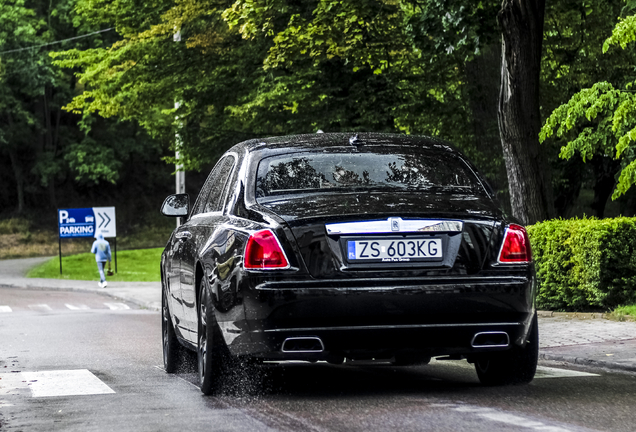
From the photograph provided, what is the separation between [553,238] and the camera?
14336 mm

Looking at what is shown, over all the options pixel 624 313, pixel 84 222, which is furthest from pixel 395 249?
pixel 84 222

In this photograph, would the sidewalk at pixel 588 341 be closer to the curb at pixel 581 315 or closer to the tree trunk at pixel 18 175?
the curb at pixel 581 315

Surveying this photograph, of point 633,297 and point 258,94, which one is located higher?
point 258,94

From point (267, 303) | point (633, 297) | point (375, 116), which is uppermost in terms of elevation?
point (375, 116)

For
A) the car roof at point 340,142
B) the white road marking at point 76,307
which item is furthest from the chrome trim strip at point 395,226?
the white road marking at point 76,307

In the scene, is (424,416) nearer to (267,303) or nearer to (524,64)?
(267,303)

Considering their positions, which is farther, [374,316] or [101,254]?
[101,254]

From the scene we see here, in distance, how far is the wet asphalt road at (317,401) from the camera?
605 centimetres

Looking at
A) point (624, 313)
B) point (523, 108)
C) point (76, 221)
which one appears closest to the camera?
point (624, 313)

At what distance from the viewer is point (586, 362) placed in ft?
30.7

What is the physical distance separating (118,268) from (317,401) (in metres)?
38.4

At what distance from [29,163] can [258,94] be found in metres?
44.8

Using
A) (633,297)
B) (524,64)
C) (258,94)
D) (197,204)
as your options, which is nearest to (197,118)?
(258,94)

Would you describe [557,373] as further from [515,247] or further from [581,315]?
[581,315]
